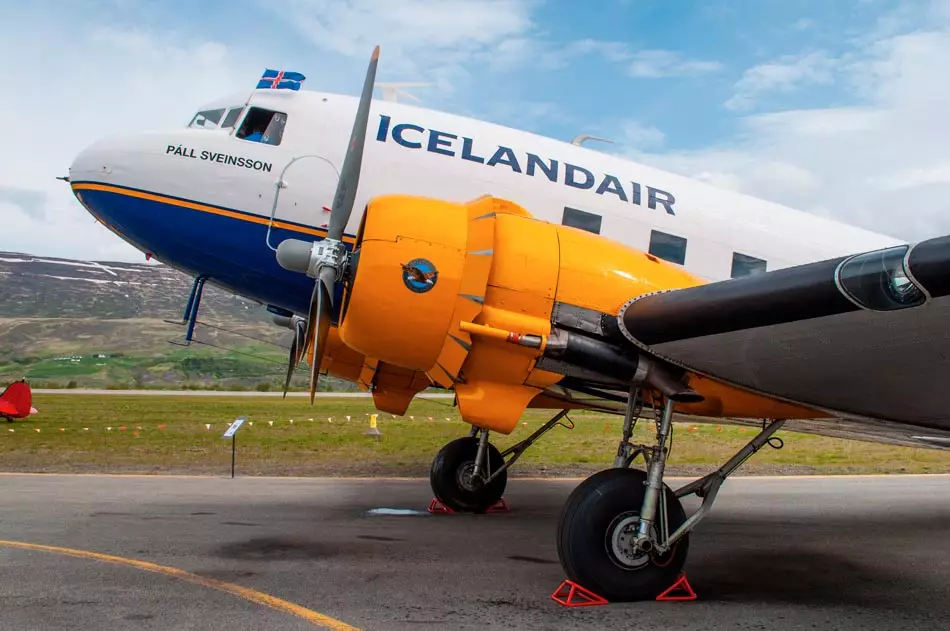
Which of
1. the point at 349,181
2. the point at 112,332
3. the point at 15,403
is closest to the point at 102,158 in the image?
the point at 349,181

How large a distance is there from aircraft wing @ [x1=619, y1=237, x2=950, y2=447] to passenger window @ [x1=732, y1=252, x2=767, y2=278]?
2.63 m

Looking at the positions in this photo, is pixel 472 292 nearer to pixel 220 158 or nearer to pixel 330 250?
pixel 330 250

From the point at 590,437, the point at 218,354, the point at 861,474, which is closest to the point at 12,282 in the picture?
the point at 218,354

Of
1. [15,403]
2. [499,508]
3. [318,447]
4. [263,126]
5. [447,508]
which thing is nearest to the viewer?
[263,126]

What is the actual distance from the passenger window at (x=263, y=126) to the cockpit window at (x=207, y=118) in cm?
48

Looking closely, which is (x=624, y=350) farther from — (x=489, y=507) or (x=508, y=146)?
(x=489, y=507)

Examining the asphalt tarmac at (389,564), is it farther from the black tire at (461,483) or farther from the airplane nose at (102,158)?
the airplane nose at (102,158)

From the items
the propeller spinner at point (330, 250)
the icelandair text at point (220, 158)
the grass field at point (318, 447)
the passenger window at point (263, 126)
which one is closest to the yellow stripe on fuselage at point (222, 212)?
the icelandair text at point (220, 158)

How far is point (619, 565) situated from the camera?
18.2ft

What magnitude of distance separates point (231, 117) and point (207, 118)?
0.42 meters

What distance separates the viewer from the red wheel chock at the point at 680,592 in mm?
5628

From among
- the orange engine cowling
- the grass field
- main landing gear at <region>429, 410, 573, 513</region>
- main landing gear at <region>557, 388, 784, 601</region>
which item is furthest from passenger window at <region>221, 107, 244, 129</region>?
main landing gear at <region>557, 388, 784, 601</region>

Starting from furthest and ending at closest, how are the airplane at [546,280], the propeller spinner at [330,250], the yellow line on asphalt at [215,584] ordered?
the propeller spinner at [330,250] → the airplane at [546,280] → the yellow line on asphalt at [215,584]

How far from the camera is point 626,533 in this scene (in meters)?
5.61
